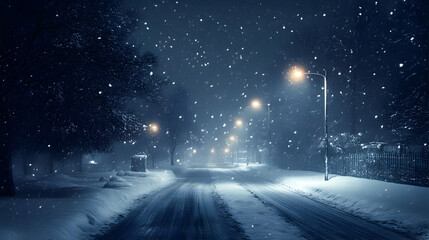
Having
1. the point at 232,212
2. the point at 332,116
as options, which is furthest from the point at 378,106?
the point at 232,212

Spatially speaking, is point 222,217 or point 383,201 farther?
point 383,201

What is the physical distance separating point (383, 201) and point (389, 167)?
7.46 m

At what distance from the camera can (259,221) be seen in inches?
441

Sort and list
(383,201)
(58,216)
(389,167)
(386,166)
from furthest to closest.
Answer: (386,166)
(389,167)
(383,201)
(58,216)

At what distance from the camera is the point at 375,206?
46.1 feet

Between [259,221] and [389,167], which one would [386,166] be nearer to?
[389,167]

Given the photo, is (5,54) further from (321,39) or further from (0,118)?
(321,39)

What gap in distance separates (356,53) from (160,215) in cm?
2918

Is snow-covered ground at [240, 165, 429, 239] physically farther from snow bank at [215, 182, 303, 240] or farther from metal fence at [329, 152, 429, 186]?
snow bank at [215, 182, 303, 240]

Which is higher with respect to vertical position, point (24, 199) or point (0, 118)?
point (0, 118)

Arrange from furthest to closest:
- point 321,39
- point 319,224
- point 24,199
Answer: point 321,39 → point 24,199 → point 319,224

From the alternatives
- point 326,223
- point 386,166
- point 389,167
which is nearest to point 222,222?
point 326,223

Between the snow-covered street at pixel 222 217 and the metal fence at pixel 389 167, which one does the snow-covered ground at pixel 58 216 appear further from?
the metal fence at pixel 389 167

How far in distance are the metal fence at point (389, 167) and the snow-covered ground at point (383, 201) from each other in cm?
188
